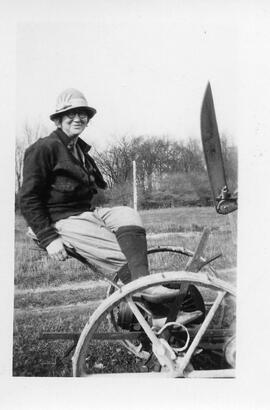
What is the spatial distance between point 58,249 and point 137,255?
496mm

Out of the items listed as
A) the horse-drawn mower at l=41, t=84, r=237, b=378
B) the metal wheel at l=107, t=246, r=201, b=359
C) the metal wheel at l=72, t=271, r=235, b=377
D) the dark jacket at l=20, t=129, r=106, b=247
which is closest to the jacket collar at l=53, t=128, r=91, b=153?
Answer: the dark jacket at l=20, t=129, r=106, b=247

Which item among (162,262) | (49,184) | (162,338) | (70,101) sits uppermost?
(70,101)

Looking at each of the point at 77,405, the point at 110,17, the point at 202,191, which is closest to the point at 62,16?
the point at 110,17

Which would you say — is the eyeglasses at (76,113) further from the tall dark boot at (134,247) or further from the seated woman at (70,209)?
the tall dark boot at (134,247)

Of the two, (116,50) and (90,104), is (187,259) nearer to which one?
(90,104)

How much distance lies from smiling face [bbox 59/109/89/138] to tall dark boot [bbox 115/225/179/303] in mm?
684

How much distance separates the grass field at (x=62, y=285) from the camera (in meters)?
3.42

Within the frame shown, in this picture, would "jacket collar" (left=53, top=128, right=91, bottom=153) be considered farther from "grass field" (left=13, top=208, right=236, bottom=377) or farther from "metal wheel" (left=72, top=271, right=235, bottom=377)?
"metal wheel" (left=72, top=271, right=235, bottom=377)

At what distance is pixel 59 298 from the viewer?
3.50 meters

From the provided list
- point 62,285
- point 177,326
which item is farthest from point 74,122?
point 177,326

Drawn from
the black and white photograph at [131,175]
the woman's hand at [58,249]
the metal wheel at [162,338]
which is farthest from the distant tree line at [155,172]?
the metal wheel at [162,338]

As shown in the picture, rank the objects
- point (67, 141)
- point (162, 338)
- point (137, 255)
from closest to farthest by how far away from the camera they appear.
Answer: point (162, 338) → point (137, 255) → point (67, 141)

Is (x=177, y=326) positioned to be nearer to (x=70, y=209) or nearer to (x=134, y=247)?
(x=134, y=247)

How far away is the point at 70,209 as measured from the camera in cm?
338
